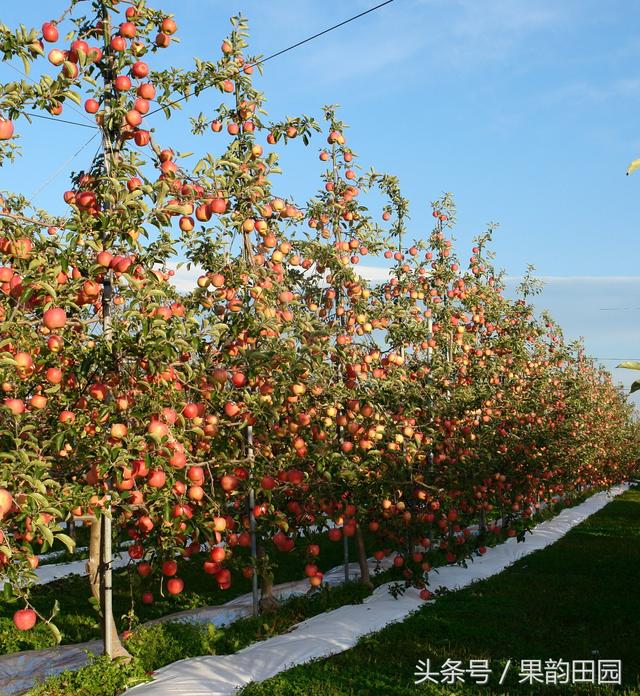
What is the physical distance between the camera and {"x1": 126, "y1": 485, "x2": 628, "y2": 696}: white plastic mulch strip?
6645 millimetres

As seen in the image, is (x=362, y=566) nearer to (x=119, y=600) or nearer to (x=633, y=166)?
(x=119, y=600)

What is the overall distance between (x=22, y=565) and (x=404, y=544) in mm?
6622

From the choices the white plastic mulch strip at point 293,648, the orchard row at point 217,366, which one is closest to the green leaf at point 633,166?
the orchard row at point 217,366

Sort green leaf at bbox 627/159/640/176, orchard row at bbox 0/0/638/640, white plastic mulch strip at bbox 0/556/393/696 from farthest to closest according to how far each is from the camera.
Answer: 1. white plastic mulch strip at bbox 0/556/393/696
2. orchard row at bbox 0/0/638/640
3. green leaf at bbox 627/159/640/176

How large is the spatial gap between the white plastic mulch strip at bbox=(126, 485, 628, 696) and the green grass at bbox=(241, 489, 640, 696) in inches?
8.9

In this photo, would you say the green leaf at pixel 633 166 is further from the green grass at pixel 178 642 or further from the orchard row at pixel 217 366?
the green grass at pixel 178 642

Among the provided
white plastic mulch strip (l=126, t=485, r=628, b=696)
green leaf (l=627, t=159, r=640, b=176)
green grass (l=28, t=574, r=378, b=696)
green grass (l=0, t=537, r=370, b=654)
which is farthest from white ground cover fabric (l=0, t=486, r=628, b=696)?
green leaf (l=627, t=159, r=640, b=176)

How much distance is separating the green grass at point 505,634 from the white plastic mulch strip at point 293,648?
0.23 metres

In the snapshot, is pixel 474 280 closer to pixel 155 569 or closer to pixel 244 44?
pixel 244 44

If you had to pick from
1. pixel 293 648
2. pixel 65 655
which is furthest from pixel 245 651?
pixel 65 655

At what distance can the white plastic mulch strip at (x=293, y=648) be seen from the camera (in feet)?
21.8

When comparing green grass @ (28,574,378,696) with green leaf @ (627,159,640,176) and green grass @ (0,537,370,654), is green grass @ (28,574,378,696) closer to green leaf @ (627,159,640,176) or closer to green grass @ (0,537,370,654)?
green grass @ (0,537,370,654)

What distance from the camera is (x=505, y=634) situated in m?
8.38

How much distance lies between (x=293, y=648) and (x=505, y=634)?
2.58 metres
